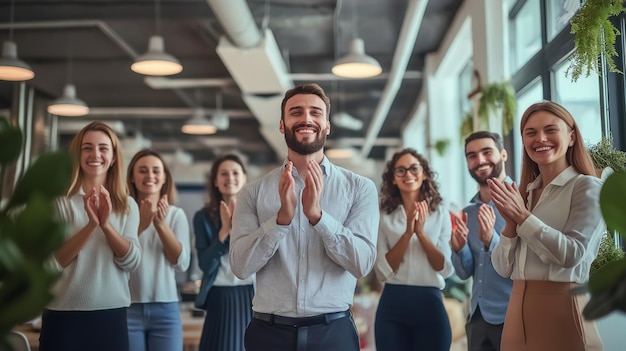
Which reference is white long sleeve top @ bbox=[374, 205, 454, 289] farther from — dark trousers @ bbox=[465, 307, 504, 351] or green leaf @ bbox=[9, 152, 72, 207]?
green leaf @ bbox=[9, 152, 72, 207]

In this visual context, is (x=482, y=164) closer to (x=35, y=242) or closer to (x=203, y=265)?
(x=203, y=265)

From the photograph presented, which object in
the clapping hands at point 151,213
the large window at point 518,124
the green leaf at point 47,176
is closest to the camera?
the green leaf at point 47,176

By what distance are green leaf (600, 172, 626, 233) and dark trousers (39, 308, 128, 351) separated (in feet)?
7.22

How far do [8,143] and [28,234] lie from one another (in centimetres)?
21

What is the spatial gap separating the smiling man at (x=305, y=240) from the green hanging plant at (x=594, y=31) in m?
1.19

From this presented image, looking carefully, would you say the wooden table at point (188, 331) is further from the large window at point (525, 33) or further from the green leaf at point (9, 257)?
the green leaf at point (9, 257)

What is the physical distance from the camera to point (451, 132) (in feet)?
32.8

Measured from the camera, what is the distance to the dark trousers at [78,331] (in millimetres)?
2854

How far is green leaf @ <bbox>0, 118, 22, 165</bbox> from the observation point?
4.18 feet

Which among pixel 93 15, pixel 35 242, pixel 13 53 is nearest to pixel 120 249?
pixel 35 242

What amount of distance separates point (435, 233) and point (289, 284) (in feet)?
5.62

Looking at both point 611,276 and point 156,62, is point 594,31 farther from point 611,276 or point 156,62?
point 156,62

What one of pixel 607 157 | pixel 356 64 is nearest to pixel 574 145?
pixel 607 157

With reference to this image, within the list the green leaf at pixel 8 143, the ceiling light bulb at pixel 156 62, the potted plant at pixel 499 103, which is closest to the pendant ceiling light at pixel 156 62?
the ceiling light bulb at pixel 156 62
